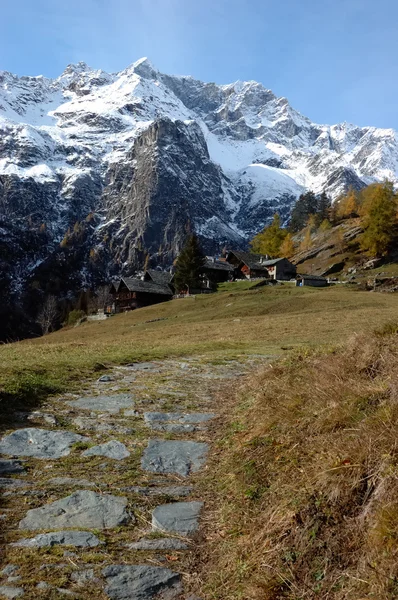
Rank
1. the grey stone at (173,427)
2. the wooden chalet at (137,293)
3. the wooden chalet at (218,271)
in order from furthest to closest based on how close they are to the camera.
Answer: the wooden chalet at (218,271)
the wooden chalet at (137,293)
the grey stone at (173,427)

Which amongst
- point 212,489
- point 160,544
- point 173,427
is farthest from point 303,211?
point 160,544

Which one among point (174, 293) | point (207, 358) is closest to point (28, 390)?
point (207, 358)

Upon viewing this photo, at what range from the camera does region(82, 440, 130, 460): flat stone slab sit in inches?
238

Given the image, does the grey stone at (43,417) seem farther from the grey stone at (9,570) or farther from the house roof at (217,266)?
the house roof at (217,266)

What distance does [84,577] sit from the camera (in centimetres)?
346

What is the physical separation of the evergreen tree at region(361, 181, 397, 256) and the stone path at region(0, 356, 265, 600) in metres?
95.7

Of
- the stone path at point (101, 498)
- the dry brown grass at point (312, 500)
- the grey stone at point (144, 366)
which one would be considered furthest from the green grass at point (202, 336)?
the dry brown grass at point (312, 500)

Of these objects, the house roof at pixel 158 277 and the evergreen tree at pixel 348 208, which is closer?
the house roof at pixel 158 277

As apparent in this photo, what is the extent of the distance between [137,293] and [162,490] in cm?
9026

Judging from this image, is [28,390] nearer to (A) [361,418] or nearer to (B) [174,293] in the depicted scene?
(A) [361,418]

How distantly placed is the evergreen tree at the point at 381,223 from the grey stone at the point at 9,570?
330ft

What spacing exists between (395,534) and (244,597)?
119 centimetres

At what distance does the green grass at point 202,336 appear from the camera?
34.3 ft

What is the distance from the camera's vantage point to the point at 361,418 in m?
4.64
